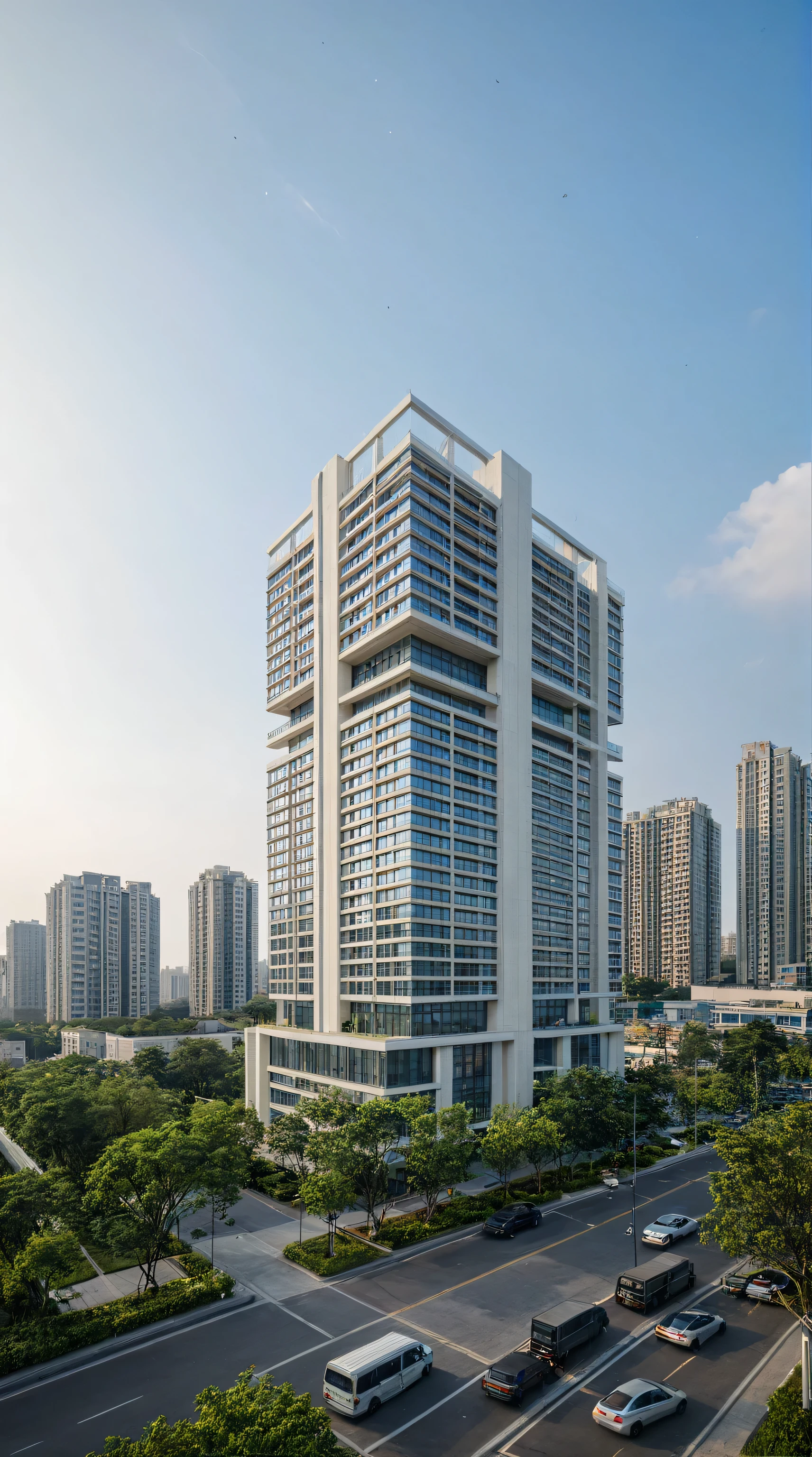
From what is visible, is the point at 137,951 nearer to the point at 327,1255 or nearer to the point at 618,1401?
the point at 327,1255

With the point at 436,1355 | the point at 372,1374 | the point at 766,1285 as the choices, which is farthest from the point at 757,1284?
the point at 372,1374

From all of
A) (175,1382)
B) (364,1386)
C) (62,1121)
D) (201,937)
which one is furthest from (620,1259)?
(201,937)

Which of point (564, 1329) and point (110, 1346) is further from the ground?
point (564, 1329)

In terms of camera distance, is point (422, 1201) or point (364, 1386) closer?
point (364, 1386)

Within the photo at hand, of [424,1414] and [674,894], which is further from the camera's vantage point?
[674,894]

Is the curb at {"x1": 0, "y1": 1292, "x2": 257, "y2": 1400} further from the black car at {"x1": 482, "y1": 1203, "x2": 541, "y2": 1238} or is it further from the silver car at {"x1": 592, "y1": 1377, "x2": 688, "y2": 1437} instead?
the silver car at {"x1": 592, "y1": 1377, "x2": 688, "y2": 1437}

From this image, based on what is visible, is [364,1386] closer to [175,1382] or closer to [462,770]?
[175,1382]

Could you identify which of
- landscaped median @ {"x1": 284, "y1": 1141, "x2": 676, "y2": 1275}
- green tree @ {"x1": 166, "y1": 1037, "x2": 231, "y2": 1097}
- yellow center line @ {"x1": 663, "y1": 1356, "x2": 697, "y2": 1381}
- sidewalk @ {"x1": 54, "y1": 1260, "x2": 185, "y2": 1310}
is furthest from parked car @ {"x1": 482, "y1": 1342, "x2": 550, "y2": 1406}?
green tree @ {"x1": 166, "y1": 1037, "x2": 231, "y2": 1097}
